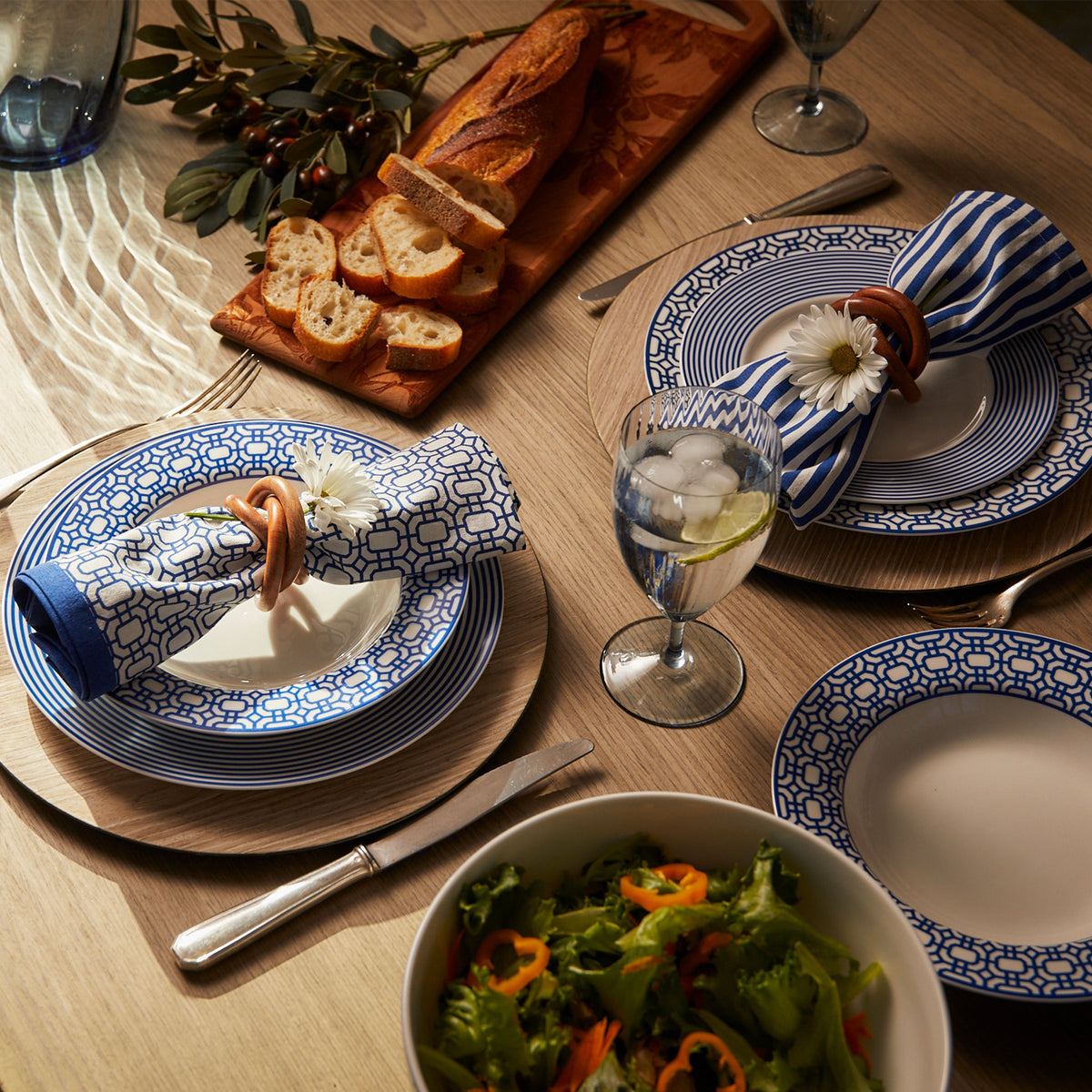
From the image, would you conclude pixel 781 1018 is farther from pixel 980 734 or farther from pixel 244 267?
pixel 244 267

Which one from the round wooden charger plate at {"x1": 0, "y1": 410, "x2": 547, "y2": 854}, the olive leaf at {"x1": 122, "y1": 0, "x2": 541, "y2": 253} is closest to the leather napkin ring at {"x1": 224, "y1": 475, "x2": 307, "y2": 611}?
the round wooden charger plate at {"x1": 0, "y1": 410, "x2": 547, "y2": 854}

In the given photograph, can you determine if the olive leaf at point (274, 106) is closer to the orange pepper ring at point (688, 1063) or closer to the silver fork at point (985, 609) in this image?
the silver fork at point (985, 609)

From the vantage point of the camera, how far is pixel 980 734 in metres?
0.80

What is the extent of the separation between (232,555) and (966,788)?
0.55 m

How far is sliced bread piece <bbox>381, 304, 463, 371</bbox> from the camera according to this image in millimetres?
1060

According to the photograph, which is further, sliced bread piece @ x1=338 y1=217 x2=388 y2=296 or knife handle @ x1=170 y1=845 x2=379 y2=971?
sliced bread piece @ x1=338 y1=217 x2=388 y2=296

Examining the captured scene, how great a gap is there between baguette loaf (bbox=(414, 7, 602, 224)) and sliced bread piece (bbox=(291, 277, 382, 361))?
0.20 meters

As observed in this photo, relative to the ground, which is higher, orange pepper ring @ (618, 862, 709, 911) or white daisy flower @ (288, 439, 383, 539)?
white daisy flower @ (288, 439, 383, 539)

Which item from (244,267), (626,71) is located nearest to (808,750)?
(244,267)

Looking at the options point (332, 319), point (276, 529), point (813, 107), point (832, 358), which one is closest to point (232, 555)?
point (276, 529)

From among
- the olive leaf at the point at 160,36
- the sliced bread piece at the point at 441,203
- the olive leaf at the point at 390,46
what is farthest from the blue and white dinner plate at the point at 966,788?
the olive leaf at the point at 160,36

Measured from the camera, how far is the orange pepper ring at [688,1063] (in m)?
0.54

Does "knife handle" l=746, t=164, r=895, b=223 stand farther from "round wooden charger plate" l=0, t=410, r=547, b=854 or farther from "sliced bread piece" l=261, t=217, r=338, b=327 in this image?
"round wooden charger plate" l=0, t=410, r=547, b=854

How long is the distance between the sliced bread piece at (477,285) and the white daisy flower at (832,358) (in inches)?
13.7
